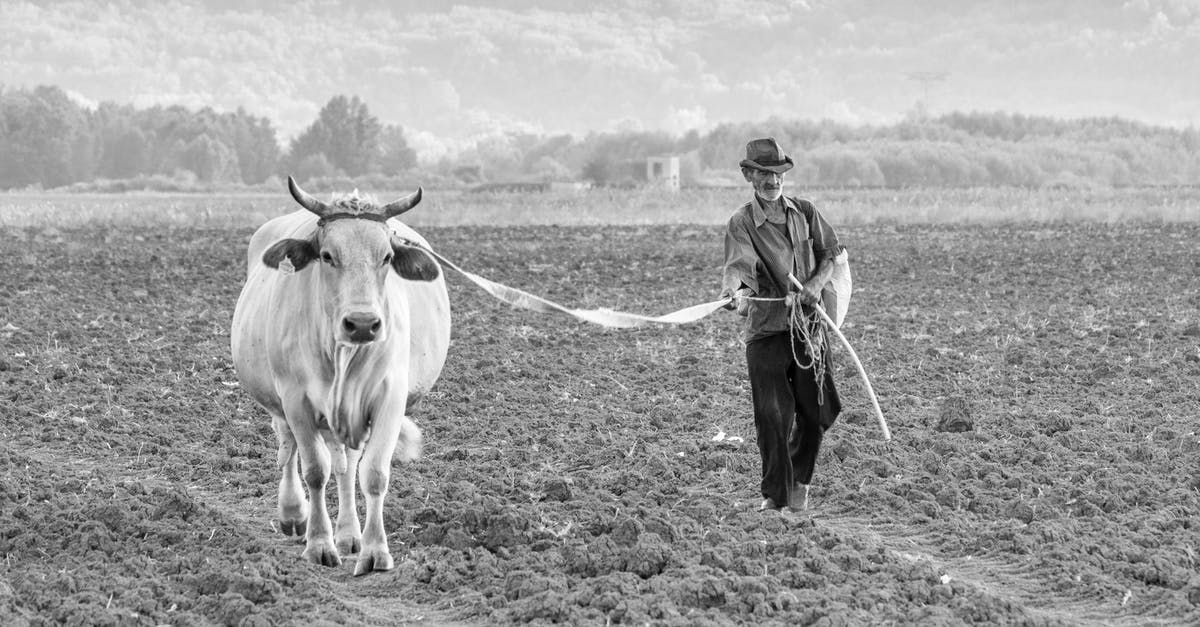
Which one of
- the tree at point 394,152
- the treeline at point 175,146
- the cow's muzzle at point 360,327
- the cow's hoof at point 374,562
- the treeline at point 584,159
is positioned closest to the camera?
the cow's muzzle at point 360,327

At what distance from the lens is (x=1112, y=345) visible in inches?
508

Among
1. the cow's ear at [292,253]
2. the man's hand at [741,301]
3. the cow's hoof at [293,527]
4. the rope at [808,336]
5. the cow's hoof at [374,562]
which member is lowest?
the cow's hoof at [293,527]

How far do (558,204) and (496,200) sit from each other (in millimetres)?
2808

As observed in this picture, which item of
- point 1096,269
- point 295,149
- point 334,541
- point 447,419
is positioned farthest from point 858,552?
point 295,149

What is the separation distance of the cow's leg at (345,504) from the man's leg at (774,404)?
1951 millimetres

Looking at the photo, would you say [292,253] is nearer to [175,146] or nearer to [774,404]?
[774,404]

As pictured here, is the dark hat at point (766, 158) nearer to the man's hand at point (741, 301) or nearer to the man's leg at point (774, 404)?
the man's hand at point (741, 301)

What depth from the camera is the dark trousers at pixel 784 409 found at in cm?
704

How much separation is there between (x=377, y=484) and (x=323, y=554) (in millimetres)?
405

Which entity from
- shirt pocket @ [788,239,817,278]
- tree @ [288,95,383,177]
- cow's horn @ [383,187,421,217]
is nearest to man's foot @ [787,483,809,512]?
shirt pocket @ [788,239,817,278]

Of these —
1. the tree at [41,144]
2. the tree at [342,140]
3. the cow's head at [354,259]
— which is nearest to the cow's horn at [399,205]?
the cow's head at [354,259]

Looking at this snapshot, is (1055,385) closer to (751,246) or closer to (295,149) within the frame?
(751,246)

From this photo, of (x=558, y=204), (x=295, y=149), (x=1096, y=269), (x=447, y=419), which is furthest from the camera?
(x=295, y=149)

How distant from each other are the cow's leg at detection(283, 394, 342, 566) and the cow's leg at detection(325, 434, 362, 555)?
58mm
